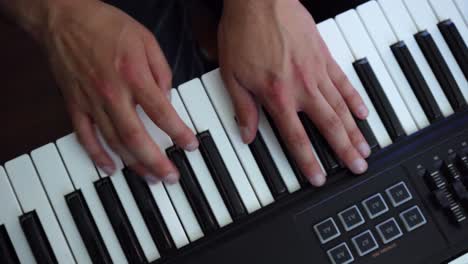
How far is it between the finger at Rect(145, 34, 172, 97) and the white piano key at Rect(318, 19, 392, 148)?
0.82 ft

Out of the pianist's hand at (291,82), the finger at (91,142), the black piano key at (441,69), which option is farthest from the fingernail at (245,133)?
the black piano key at (441,69)

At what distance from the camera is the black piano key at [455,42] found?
2.61ft

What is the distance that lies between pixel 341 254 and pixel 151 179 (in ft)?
0.97

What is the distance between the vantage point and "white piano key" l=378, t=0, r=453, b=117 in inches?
31.2

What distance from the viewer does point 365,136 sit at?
78 cm

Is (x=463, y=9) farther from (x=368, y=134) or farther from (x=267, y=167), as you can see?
(x=267, y=167)

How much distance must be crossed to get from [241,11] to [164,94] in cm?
18

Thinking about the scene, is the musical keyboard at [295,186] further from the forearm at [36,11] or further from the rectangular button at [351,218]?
the forearm at [36,11]

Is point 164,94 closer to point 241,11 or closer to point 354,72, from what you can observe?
point 241,11

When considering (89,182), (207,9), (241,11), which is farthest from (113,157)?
(207,9)

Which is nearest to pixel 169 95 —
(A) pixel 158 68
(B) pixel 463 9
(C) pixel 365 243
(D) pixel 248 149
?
(A) pixel 158 68

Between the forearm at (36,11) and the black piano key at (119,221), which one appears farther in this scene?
the forearm at (36,11)

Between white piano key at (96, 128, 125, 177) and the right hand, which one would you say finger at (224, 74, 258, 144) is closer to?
the right hand

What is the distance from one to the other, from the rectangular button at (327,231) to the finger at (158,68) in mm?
301
